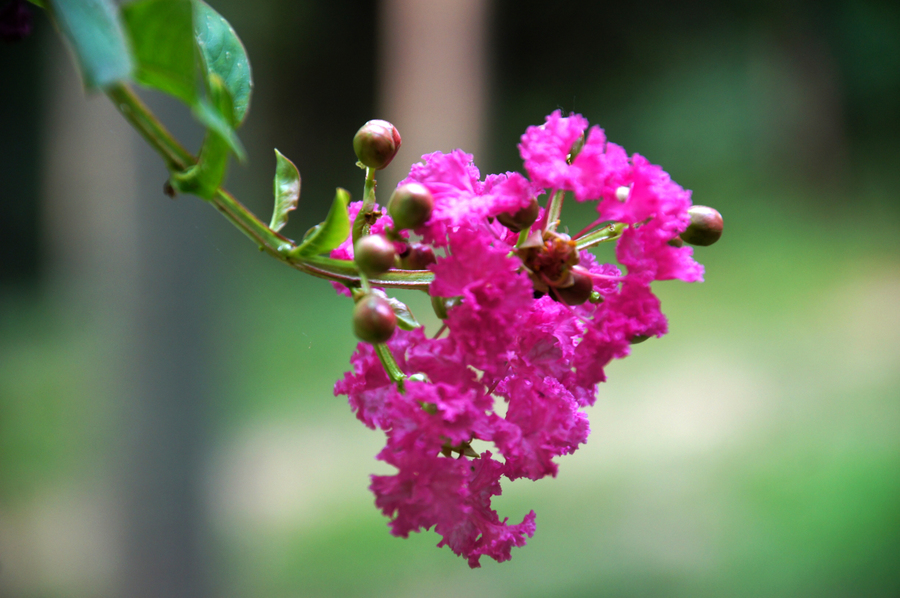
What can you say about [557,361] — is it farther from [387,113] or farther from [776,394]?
[387,113]

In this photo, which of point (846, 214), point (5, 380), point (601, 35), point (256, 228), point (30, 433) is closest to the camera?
point (256, 228)

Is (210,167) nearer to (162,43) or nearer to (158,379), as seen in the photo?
(162,43)

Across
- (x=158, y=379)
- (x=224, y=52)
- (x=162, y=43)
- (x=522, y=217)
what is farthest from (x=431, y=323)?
(x=162, y=43)

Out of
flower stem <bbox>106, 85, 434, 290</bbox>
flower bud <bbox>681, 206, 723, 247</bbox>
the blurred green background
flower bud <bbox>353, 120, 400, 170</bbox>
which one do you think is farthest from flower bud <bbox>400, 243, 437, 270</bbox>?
the blurred green background

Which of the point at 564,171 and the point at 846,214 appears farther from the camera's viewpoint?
the point at 846,214

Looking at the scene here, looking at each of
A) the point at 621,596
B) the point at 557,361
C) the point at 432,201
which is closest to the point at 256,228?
the point at 432,201

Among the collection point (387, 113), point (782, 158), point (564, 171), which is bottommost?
point (564, 171)
